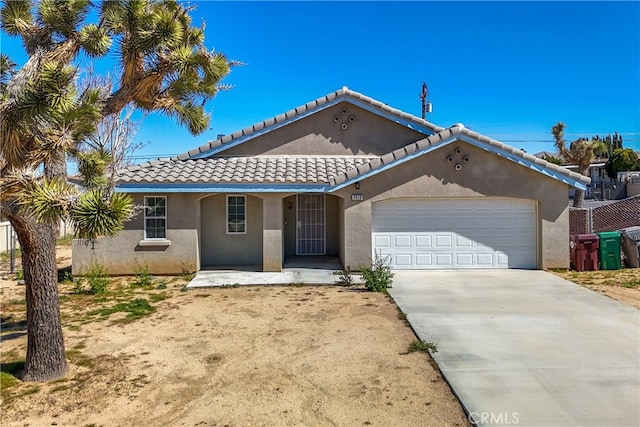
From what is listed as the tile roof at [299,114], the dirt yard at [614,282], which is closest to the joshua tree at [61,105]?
the tile roof at [299,114]

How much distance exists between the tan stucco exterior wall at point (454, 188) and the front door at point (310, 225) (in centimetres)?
324

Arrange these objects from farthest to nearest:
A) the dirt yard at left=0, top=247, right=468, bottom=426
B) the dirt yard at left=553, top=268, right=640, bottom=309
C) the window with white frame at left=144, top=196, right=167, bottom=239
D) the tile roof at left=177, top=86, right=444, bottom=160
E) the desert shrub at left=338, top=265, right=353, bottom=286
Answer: the tile roof at left=177, top=86, right=444, bottom=160 < the window with white frame at left=144, top=196, right=167, bottom=239 < the desert shrub at left=338, top=265, right=353, bottom=286 < the dirt yard at left=553, top=268, right=640, bottom=309 < the dirt yard at left=0, top=247, right=468, bottom=426

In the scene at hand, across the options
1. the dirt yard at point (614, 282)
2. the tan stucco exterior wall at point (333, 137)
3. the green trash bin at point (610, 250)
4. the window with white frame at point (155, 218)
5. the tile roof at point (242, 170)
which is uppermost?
the tan stucco exterior wall at point (333, 137)

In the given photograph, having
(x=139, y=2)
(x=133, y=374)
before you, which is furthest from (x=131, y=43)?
(x=133, y=374)

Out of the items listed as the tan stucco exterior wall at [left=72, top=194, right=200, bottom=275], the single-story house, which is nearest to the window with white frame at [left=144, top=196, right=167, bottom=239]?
the single-story house

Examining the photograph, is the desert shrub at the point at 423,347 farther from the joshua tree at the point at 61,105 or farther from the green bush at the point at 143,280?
the green bush at the point at 143,280

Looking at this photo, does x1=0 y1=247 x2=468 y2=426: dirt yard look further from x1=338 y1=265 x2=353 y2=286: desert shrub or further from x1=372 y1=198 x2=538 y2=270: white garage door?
x1=372 y1=198 x2=538 y2=270: white garage door

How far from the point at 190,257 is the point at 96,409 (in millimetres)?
8805

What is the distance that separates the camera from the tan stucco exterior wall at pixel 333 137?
1683 centimetres

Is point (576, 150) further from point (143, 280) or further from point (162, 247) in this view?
point (143, 280)

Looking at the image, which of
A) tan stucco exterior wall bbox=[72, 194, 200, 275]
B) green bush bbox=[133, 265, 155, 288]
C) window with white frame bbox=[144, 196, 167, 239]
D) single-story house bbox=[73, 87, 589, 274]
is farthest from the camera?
window with white frame bbox=[144, 196, 167, 239]

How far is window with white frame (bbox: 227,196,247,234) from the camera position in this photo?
15.3m

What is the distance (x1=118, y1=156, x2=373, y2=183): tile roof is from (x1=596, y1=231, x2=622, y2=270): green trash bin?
8115 millimetres

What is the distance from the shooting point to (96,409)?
542 cm
